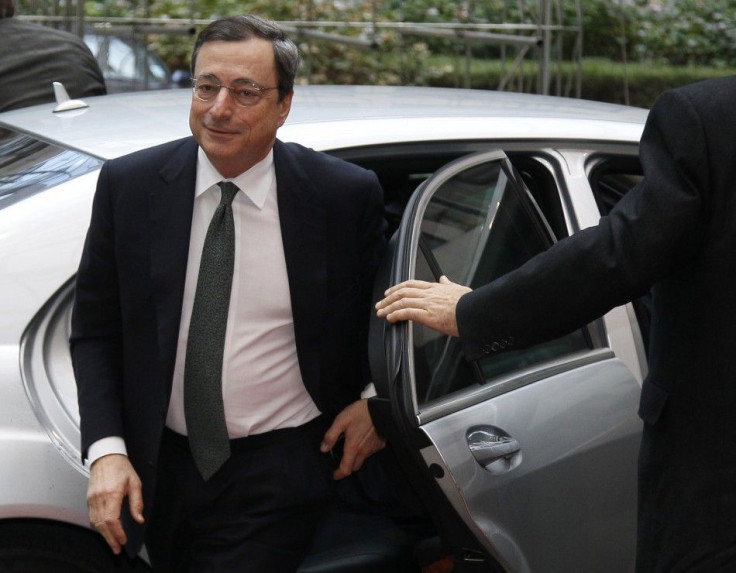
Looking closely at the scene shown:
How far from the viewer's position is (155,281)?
2486mm

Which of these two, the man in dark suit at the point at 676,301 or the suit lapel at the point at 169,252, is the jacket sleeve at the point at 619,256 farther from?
the suit lapel at the point at 169,252

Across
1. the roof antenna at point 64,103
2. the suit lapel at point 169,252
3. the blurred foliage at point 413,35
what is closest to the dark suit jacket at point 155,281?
the suit lapel at point 169,252

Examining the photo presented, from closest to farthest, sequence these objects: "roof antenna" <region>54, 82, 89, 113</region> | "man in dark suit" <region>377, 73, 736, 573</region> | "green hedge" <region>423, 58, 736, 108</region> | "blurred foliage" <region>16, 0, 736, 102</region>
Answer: "man in dark suit" <region>377, 73, 736, 573</region>
"roof antenna" <region>54, 82, 89, 113</region>
"blurred foliage" <region>16, 0, 736, 102</region>
"green hedge" <region>423, 58, 736, 108</region>

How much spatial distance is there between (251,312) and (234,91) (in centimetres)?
43

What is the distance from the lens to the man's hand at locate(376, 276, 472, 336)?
2.47 metres

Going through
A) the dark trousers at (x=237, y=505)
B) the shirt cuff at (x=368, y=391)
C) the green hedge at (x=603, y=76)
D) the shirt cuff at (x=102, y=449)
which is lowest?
the green hedge at (x=603, y=76)

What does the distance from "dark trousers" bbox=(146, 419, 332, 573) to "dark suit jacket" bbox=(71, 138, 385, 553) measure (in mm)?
89

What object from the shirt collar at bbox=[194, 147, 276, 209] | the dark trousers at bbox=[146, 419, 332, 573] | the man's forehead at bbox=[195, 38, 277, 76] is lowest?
the dark trousers at bbox=[146, 419, 332, 573]

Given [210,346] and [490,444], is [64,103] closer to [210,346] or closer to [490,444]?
[210,346]

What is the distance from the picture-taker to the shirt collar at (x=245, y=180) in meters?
2.57

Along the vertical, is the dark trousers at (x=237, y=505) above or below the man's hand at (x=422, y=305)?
below

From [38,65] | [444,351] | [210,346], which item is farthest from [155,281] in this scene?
[38,65]

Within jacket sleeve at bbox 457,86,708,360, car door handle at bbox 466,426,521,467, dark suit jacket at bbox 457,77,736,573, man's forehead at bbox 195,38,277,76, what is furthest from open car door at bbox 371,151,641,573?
man's forehead at bbox 195,38,277,76

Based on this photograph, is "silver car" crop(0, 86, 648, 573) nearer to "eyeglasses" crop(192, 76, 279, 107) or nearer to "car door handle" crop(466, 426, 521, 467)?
"car door handle" crop(466, 426, 521, 467)
